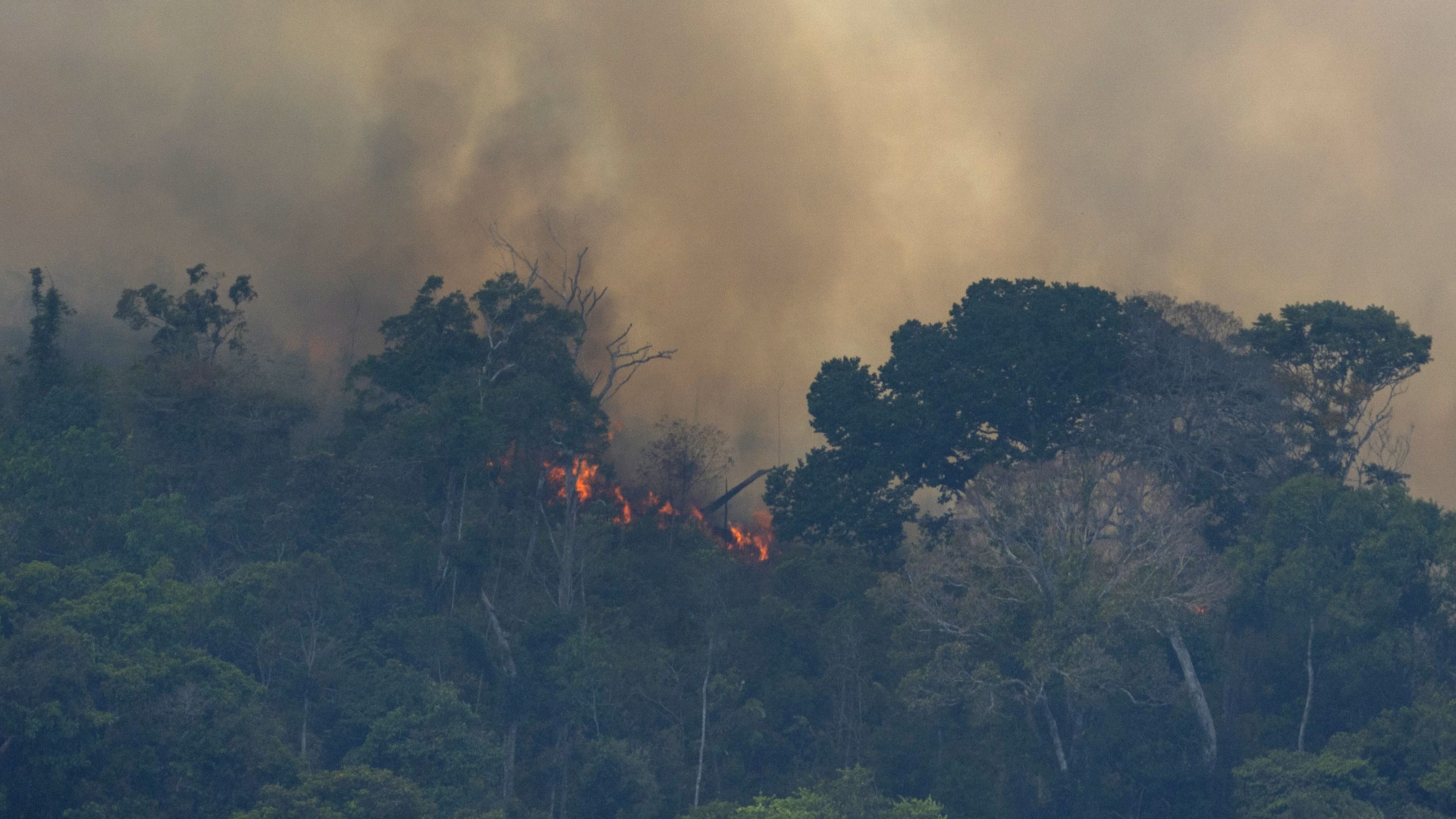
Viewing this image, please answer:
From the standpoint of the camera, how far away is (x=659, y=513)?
241 ft

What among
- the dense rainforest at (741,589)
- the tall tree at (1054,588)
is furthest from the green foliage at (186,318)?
the tall tree at (1054,588)

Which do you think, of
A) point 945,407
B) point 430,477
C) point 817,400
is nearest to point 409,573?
point 430,477

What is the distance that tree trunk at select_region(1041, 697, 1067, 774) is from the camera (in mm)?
50969

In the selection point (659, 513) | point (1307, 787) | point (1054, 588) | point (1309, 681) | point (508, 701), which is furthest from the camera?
point (659, 513)

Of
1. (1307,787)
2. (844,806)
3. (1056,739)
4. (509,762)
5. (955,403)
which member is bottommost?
(844,806)

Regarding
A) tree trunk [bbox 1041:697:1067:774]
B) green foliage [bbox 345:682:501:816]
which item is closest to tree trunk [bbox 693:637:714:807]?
green foliage [bbox 345:682:501:816]

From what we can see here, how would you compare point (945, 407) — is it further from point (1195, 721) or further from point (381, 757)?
point (381, 757)

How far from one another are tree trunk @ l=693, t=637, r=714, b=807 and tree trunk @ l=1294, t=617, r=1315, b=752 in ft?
72.6

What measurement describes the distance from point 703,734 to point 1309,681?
22.8 m

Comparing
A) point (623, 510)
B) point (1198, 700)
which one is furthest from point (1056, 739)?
point (623, 510)

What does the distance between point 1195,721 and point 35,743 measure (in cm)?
3853

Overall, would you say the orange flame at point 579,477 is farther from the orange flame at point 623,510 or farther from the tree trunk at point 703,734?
the tree trunk at point 703,734

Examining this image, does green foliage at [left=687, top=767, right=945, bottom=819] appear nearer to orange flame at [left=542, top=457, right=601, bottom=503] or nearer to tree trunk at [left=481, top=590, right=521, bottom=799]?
tree trunk at [left=481, top=590, right=521, bottom=799]

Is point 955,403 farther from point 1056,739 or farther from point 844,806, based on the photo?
point 844,806
